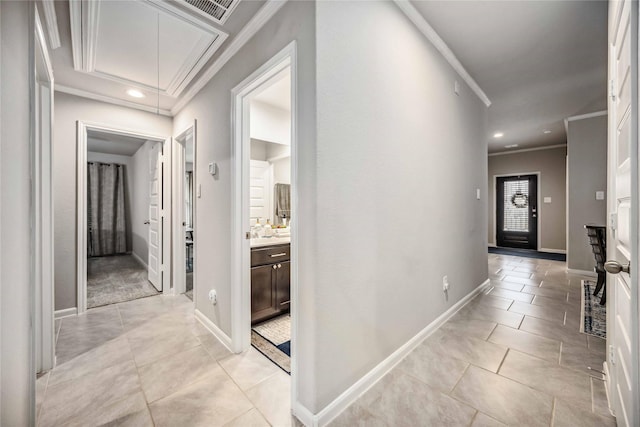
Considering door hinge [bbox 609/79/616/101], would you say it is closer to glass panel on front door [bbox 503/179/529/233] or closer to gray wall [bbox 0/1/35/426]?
gray wall [bbox 0/1/35/426]

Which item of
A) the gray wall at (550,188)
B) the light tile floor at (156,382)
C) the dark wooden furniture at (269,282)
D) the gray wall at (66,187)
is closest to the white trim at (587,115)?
the gray wall at (550,188)

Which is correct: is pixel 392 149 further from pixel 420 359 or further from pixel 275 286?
pixel 275 286

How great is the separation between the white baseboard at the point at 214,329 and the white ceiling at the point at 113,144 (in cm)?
367

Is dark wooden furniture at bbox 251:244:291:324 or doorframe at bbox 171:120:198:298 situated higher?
doorframe at bbox 171:120:198:298

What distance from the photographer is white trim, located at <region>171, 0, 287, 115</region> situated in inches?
64.0

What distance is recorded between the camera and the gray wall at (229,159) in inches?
53.7

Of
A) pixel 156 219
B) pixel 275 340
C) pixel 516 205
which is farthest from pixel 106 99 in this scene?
pixel 516 205

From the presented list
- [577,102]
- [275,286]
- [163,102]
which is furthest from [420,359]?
[577,102]

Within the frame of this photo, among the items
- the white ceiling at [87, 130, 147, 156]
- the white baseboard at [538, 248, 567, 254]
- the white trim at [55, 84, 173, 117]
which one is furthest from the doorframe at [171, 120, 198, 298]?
the white baseboard at [538, 248, 567, 254]

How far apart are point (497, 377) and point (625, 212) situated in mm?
1263

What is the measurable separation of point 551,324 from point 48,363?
4106 millimetres

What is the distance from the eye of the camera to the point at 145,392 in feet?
5.32

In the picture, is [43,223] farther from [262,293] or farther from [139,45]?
[262,293]

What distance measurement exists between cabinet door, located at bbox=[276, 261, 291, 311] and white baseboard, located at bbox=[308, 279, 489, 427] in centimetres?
124
